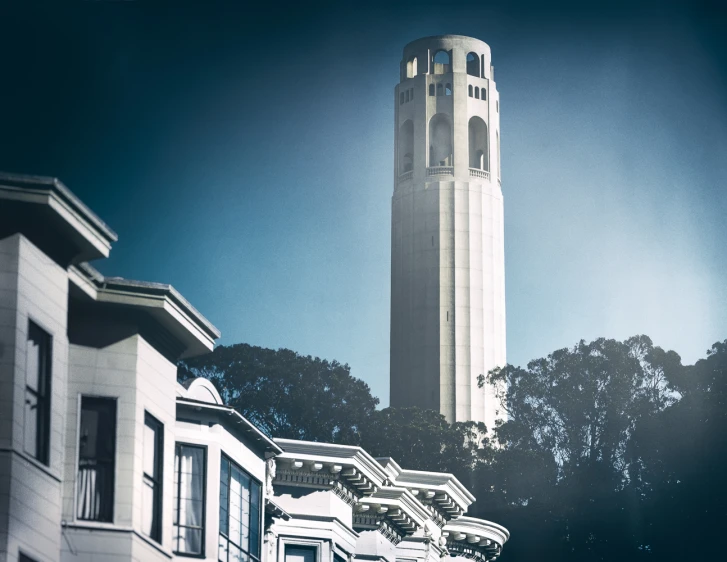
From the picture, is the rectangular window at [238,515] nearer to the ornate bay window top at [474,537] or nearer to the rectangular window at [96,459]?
the rectangular window at [96,459]

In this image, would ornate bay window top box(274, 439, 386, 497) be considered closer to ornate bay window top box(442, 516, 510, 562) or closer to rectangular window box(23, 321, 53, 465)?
ornate bay window top box(442, 516, 510, 562)

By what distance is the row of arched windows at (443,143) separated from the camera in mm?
148875

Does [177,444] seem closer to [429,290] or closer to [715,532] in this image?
[715,532]

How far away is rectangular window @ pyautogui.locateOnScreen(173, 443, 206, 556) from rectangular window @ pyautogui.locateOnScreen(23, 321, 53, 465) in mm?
5929

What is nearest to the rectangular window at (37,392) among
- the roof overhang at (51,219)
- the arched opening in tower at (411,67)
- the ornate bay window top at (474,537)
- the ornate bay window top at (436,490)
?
the roof overhang at (51,219)

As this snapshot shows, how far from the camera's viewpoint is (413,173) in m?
148

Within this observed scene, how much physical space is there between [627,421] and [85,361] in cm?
7177

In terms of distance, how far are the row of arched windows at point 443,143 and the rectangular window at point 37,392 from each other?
122936 mm

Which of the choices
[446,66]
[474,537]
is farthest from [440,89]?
[474,537]

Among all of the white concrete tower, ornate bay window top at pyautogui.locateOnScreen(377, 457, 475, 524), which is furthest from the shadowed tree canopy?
ornate bay window top at pyautogui.locateOnScreen(377, 457, 475, 524)

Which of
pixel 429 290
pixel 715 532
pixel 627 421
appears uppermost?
pixel 429 290

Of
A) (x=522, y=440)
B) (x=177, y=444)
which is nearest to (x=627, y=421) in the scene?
(x=522, y=440)

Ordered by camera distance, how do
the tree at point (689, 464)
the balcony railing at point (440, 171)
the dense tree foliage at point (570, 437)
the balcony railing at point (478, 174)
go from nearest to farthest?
the tree at point (689, 464) → the dense tree foliage at point (570, 437) → the balcony railing at point (440, 171) → the balcony railing at point (478, 174)

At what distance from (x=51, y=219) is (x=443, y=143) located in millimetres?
124097
